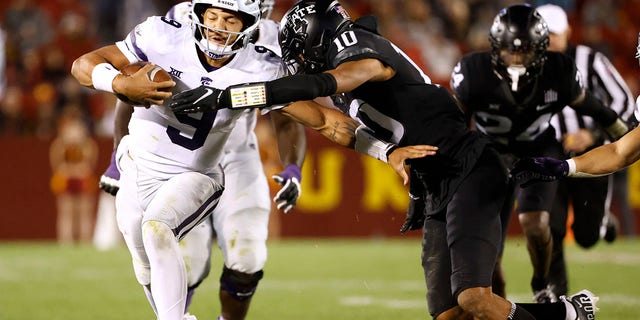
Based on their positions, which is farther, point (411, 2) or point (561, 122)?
point (411, 2)

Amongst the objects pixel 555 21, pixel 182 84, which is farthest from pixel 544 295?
pixel 182 84

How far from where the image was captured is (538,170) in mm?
4609

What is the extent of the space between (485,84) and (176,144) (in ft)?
5.37

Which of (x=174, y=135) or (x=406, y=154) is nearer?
(x=406, y=154)

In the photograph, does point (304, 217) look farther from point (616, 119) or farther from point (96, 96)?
point (616, 119)

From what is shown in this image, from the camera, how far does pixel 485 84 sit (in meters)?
5.45

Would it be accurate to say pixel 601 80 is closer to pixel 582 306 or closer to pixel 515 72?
pixel 515 72

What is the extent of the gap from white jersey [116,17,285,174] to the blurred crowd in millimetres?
7071

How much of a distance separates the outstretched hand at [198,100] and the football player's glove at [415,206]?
1.02m

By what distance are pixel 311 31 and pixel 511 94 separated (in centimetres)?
125

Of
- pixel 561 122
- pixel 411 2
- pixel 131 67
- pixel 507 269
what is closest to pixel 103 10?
pixel 411 2

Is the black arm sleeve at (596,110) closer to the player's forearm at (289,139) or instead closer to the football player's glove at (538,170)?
the football player's glove at (538,170)

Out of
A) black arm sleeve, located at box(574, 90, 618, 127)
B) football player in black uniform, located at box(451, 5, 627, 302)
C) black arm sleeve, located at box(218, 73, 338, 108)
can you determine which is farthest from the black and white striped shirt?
black arm sleeve, located at box(218, 73, 338, 108)

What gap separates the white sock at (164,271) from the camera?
14.7ft
